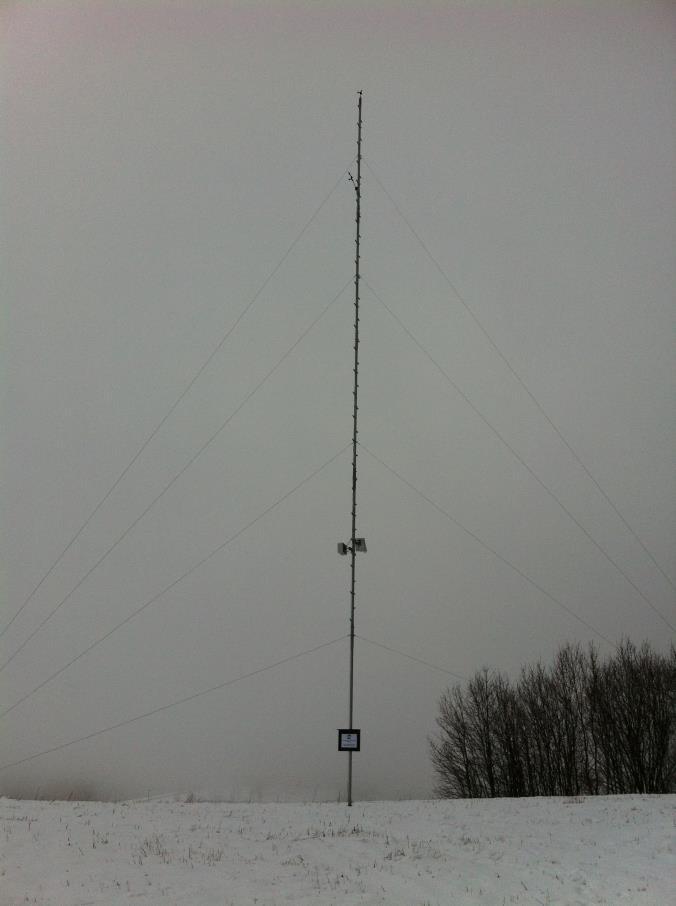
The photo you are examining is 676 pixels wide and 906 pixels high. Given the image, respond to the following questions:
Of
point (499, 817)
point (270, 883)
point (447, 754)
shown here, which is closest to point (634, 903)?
point (270, 883)

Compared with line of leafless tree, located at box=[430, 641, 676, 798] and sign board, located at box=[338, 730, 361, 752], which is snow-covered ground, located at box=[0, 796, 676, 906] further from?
line of leafless tree, located at box=[430, 641, 676, 798]

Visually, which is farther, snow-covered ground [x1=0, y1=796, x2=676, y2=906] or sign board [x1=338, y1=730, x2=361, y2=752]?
sign board [x1=338, y1=730, x2=361, y2=752]

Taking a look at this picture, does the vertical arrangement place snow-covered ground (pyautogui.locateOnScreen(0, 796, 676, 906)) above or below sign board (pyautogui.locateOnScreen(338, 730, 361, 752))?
below

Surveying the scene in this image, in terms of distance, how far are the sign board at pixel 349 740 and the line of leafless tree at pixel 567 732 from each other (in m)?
30.7

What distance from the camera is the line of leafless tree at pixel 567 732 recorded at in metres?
50.6

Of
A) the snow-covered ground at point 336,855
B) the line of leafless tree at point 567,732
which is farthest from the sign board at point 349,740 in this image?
the line of leafless tree at point 567,732

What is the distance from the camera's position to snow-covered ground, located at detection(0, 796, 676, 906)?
12.9 m

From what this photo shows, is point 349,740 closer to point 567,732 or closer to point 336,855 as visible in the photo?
point 336,855

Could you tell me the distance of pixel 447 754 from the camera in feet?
203

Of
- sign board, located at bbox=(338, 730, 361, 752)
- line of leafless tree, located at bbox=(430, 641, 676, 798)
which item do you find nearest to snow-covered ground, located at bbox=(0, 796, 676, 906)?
sign board, located at bbox=(338, 730, 361, 752)

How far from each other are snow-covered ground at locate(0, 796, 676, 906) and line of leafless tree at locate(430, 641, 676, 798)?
105 feet

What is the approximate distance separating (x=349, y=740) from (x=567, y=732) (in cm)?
3729

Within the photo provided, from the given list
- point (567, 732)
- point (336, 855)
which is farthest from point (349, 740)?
point (567, 732)

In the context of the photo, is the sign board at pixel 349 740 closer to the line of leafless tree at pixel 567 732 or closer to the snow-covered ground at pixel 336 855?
the snow-covered ground at pixel 336 855
